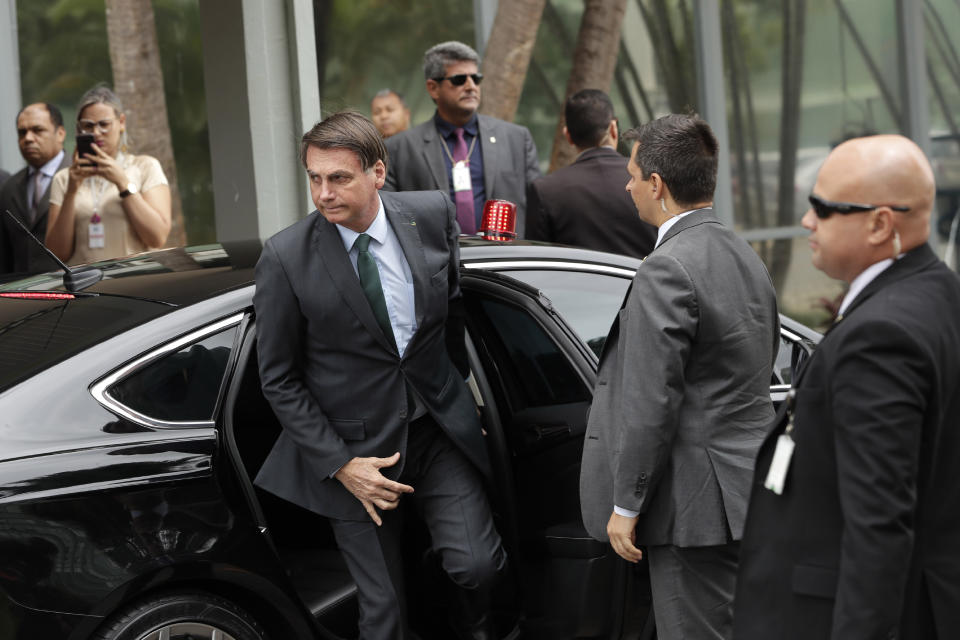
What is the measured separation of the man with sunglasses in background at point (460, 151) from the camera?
5723mm

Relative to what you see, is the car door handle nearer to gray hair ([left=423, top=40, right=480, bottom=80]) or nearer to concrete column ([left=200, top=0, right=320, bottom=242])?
gray hair ([left=423, top=40, right=480, bottom=80])

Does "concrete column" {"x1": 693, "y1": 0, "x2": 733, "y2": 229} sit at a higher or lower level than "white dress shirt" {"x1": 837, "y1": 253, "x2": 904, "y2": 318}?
higher

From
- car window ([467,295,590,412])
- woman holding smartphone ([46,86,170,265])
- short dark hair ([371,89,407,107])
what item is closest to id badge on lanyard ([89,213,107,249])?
woman holding smartphone ([46,86,170,265])

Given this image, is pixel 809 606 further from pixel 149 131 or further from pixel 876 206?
pixel 149 131

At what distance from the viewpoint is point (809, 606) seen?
2.15 m

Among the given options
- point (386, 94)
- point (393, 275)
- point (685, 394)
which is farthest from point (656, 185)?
point (386, 94)

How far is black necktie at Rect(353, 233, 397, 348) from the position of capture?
10.5 feet

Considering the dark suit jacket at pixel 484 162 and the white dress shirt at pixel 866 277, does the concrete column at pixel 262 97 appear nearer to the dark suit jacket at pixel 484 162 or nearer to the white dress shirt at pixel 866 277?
the dark suit jacket at pixel 484 162

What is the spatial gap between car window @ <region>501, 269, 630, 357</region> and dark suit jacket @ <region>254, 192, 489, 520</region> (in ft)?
1.69

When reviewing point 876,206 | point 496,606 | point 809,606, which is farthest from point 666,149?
point 496,606

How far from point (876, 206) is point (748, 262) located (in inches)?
36.4

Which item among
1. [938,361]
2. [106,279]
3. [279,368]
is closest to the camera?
[938,361]

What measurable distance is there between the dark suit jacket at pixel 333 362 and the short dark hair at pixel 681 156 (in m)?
0.64

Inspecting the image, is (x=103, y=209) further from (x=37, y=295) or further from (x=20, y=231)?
(x=37, y=295)
